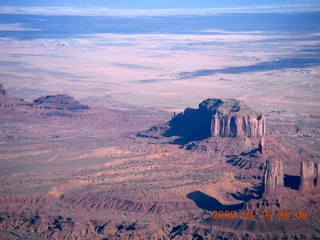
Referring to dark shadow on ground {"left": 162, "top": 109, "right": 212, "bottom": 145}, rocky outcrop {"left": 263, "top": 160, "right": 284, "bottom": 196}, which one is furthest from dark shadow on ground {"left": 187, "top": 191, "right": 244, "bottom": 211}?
dark shadow on ground {"left": 162, "top": 109, "right": 212, "bottom": 145}

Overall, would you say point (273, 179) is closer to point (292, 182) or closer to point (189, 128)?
point (292, 182)

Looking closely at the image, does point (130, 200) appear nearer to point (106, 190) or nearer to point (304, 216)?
point (106, 190)

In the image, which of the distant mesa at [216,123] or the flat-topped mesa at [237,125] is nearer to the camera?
the flat-topped mesa at [237,125]

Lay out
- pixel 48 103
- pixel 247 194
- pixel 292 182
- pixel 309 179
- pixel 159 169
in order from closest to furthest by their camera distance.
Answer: pixel 309 179
pixel 292 182
pixel 247 194
pixel 159 169
pixel 48 103

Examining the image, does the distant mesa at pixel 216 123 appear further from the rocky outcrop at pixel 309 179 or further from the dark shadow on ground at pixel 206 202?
the rocky outcrop at pixel 309 179

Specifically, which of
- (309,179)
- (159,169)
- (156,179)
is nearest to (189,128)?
(159,169)
